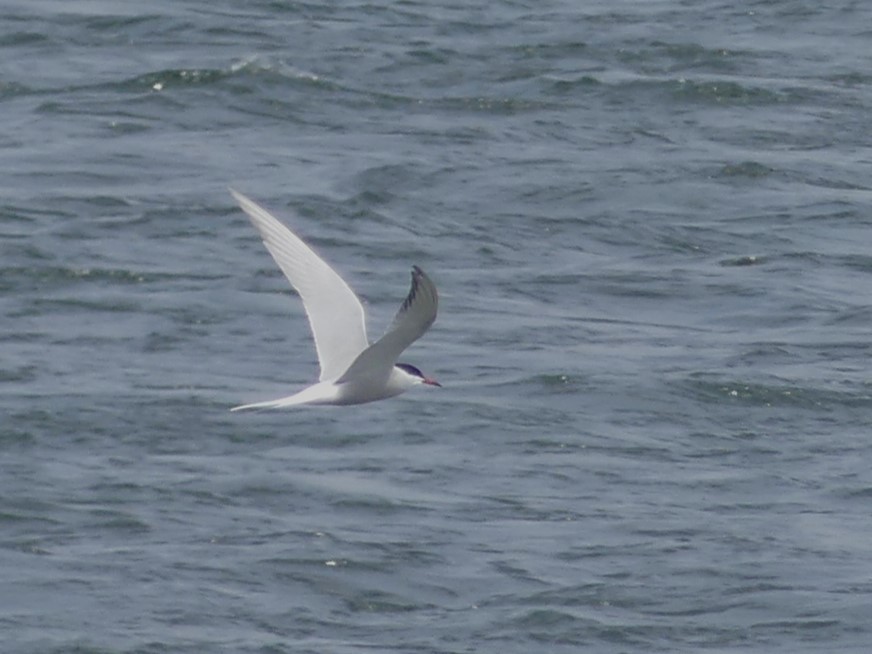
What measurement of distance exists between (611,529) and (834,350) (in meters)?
4.59

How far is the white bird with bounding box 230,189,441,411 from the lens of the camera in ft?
43.4

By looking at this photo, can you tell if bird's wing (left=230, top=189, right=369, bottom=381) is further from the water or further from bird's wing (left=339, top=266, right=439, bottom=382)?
the water

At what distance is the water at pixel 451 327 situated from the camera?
16.0 metres

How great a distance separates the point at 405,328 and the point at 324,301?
1573 millimetres

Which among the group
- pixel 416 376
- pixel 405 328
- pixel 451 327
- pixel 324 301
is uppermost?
pixel 405 328

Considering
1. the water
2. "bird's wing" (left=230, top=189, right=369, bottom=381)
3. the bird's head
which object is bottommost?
the water

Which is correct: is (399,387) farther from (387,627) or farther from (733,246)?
(733,246)

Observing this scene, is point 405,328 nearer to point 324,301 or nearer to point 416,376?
point 416,376

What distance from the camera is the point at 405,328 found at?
490 inches

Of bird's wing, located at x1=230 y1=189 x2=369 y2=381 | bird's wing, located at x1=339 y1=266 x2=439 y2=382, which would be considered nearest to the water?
bird's wing, located at x1=230 y1=189 x2=369 y2=381

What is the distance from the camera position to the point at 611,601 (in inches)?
627

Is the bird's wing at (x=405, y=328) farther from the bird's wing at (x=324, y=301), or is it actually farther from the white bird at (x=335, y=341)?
the bird's wing at (x=324, y=301)

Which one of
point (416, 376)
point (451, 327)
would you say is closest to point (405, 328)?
point (416, 376)

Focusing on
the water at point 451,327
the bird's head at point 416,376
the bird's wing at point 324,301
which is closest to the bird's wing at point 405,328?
the bird's head at point 416,376
